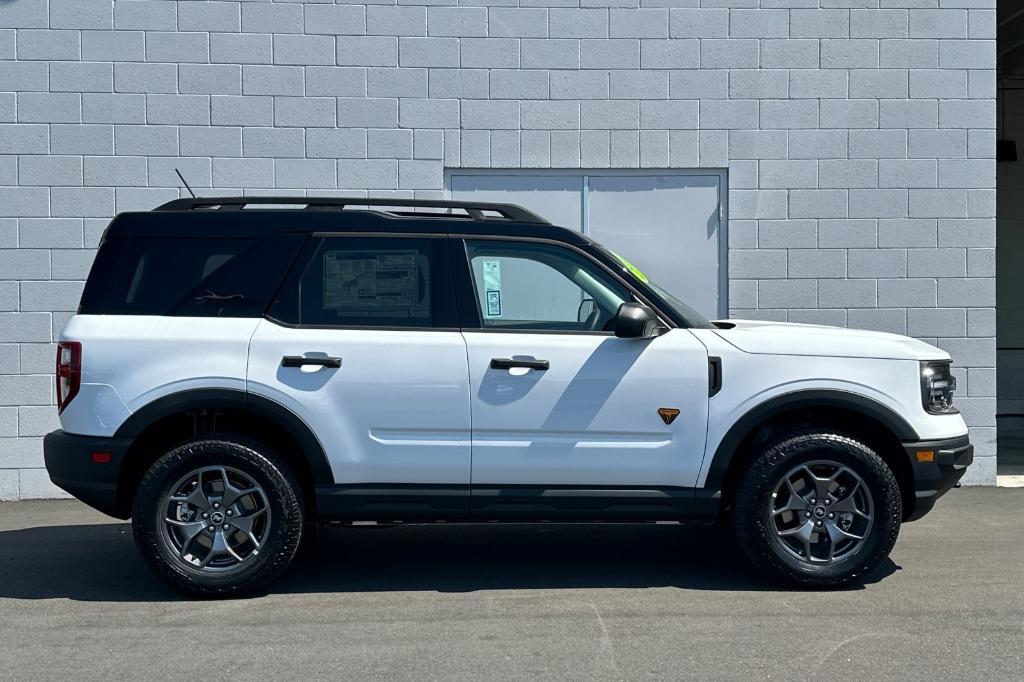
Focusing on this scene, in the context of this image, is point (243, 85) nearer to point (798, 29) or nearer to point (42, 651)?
point (798, 29)

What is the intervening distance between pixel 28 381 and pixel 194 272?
12.7 ft

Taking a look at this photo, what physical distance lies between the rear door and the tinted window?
0.40ft

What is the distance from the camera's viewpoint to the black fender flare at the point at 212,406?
19.2ft

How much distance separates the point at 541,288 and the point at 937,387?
87.0 inches

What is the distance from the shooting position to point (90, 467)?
5.87m

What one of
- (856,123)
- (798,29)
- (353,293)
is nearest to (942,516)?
(856,123)

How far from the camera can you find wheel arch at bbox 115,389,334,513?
5855mm

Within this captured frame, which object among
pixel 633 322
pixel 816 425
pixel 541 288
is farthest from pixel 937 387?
pixel 541 288

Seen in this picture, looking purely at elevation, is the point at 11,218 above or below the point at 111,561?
above

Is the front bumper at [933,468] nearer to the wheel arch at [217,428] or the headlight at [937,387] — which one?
the headlight at [937,387]

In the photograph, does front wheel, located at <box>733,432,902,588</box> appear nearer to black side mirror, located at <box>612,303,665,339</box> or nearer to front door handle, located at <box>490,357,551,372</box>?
black side mirror, located at <box>612,303,665,339</box>

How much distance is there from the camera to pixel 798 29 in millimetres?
9430

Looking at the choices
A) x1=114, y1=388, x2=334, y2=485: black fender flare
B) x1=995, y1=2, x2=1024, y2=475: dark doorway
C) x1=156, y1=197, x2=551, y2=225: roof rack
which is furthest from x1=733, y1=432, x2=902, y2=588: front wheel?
x1=995, y1=2, x2=1024, y2=475: dark doorway

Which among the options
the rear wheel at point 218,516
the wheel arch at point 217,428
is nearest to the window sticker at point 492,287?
the wheel arch at point 217,428
